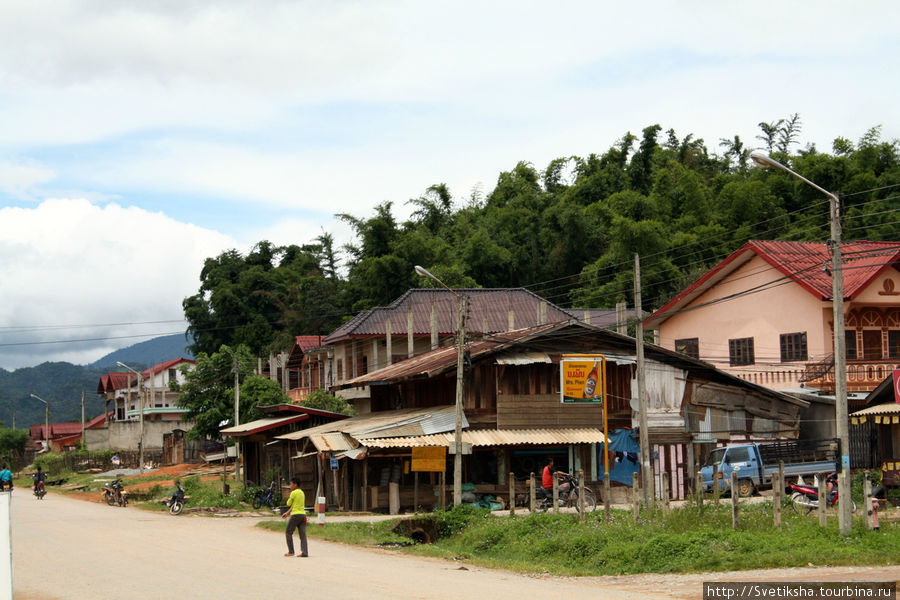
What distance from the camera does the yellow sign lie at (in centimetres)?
3012

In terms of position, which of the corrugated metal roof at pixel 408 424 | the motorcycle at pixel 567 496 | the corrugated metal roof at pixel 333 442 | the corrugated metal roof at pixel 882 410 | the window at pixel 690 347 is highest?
the window at pixel 690 347

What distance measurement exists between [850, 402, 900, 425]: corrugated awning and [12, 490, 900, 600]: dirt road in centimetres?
1363

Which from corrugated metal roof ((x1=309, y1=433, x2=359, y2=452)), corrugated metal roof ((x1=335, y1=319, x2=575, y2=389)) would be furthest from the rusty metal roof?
corrugated metal roof ((x1=309, y1=433, x2=359, y2=452))

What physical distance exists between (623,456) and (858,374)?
9.92 metres

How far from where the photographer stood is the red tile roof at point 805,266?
120 feet

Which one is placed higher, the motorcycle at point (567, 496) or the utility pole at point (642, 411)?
the utility pole at point (642, 411)

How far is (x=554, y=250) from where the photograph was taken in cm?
6844

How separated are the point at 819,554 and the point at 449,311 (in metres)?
41.3

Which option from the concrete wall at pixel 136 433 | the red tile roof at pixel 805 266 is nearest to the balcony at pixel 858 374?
the red tile roof at pixel 805 266

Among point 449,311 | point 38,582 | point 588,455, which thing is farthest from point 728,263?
point 38,582

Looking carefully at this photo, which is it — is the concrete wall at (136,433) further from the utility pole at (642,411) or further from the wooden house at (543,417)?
the utility pole at (642,411)

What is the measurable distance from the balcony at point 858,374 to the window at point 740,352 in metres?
4.58

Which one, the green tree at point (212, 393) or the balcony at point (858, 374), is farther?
the green tree at point (212, 393)

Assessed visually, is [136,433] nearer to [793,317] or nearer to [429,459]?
[429,459]
